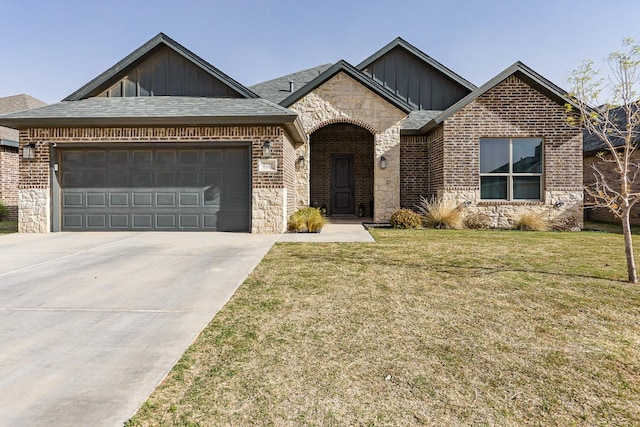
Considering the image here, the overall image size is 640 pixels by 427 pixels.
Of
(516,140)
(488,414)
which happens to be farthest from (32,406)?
(516,140)

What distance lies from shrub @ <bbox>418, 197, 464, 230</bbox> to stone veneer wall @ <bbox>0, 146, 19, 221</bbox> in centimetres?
1696

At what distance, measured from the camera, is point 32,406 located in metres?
2.05

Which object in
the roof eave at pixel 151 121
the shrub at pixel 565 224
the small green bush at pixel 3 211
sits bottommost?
the shrub at pixel 565 224

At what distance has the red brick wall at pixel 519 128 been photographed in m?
11.7

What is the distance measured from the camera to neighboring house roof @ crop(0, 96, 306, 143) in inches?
376

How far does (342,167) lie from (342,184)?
0.82m

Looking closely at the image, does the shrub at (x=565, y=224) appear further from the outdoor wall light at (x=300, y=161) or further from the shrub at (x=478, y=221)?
the outdoor wall light at (x=300, y=161)

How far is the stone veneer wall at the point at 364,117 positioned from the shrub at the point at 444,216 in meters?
1.45

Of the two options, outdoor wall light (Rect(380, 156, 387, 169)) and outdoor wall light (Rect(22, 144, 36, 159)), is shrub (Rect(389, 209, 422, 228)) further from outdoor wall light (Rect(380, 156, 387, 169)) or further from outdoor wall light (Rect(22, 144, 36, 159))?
outdoor wall light (Rect(22, 144, 36, 159))

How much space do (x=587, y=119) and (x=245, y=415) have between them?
607 cm

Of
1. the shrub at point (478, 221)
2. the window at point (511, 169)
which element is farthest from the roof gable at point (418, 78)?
the shrub at point (478, 221)

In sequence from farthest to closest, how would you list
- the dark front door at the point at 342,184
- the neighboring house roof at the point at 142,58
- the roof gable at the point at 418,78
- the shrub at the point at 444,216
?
the dark front door at the point at 342,184 < the roof gable at the point at 418,78 < the shrub at the point at 444,216 < the neighboring house roof at the point at 142,58

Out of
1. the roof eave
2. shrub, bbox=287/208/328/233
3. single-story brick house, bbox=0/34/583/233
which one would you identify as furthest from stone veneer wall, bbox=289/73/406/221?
the roof eave

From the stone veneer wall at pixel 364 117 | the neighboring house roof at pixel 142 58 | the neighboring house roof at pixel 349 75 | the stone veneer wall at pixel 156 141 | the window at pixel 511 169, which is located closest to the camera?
the stone veneer wall at pixel 156 141
